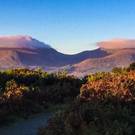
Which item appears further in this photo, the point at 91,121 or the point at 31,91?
the point at 31,91

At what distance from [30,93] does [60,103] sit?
1434 mm

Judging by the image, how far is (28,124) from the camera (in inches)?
704

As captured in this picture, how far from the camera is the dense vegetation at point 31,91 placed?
19953 millimetres

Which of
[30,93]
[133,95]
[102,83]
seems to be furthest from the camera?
[30,93]

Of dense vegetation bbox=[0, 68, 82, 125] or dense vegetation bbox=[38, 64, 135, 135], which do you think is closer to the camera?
dense vegetation bbox=[38, 64, 135, 135]

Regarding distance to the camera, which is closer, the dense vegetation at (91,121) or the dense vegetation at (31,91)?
the dense vegetation at (91,121)

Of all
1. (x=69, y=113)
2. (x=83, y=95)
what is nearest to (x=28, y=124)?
(x=83, y=95)

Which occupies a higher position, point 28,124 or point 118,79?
point 118,79

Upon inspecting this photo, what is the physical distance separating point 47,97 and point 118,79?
4255 mm

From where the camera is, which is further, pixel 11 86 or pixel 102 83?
pixel 11 86

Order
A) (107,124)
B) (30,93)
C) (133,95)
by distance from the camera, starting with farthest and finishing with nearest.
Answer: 1. (30,93)
2. (133,95)
3. (107,124)

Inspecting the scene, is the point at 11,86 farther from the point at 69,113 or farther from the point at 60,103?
the point at 69,113

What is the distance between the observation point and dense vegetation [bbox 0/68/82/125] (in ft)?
65.5

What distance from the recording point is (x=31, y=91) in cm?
2302
